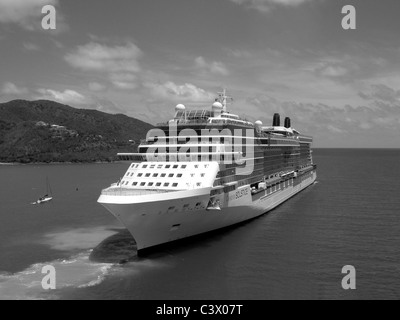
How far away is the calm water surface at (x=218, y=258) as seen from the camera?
24672 mm

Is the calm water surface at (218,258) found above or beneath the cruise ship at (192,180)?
beneath

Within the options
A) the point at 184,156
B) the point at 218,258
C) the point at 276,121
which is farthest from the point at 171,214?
the point at 276,121

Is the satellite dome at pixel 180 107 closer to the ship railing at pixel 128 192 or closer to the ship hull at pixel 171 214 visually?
the ship hull at pixel 171 214

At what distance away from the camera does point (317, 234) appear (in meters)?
38.6

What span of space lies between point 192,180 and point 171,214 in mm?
4029

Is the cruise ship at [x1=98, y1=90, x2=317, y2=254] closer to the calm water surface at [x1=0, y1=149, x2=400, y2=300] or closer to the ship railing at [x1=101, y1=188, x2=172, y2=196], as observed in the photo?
the ship railing at [x1=101, y1=188, x2=172, y2=196]

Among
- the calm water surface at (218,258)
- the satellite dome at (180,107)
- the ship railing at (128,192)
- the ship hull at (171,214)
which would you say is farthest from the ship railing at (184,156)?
the satellite dome at (180,107)

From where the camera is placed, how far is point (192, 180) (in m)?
33.1

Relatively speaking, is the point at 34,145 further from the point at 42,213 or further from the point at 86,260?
the point at 86,260

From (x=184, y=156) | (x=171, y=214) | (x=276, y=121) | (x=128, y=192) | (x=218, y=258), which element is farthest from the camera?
(x=276, y=121)

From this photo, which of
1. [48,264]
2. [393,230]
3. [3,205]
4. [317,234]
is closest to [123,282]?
[48,264]

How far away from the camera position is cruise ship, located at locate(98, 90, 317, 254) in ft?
97.8

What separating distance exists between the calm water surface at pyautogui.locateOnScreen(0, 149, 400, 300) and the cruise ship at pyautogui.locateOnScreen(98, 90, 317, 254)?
2.12m

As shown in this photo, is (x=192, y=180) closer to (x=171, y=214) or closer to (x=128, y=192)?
(x=171, y=214)
